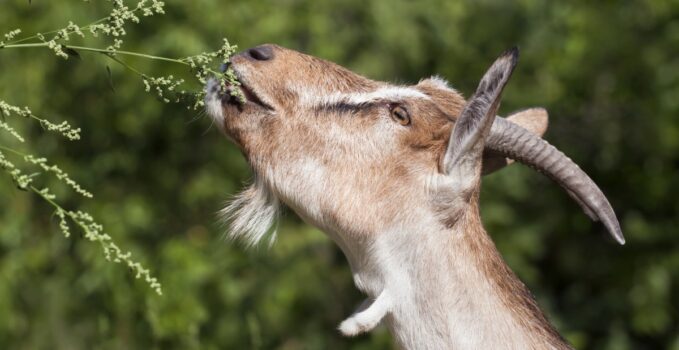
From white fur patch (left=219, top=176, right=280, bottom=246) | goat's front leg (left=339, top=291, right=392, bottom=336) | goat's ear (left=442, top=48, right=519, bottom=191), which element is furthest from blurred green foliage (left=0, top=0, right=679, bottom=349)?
goat's ear (left=442, top=48, right=519, bottom=191)

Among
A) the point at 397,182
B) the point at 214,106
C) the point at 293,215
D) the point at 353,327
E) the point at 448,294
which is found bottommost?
the point at 293,215

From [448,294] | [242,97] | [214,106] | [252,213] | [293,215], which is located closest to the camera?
[448,294]

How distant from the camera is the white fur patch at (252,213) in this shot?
4453mm

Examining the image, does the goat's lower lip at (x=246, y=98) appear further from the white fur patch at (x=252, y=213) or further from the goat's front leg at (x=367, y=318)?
the goat's front leg at (x=367, y=318)

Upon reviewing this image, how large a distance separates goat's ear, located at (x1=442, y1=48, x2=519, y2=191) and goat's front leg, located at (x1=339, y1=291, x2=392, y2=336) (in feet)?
1.57

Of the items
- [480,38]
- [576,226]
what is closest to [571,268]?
[576,226]

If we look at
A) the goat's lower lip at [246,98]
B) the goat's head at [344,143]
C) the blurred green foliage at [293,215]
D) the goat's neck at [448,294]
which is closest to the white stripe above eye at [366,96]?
the goat's head at [344,143]

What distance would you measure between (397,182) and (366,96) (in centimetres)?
36

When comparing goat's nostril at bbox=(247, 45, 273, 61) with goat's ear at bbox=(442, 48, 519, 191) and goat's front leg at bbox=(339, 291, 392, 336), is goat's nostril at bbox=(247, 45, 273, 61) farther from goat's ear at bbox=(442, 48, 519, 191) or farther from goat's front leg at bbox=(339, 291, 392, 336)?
goat's front leg at bbox=(339, 291, 392, 336)

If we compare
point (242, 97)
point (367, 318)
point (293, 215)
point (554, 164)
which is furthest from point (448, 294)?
point (293, 215)

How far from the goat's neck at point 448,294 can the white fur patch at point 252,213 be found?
0.45 m

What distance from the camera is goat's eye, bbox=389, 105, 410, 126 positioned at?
434 centimetres

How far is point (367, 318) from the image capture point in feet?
13.1

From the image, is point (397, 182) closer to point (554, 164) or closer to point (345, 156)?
point (345, 156)
